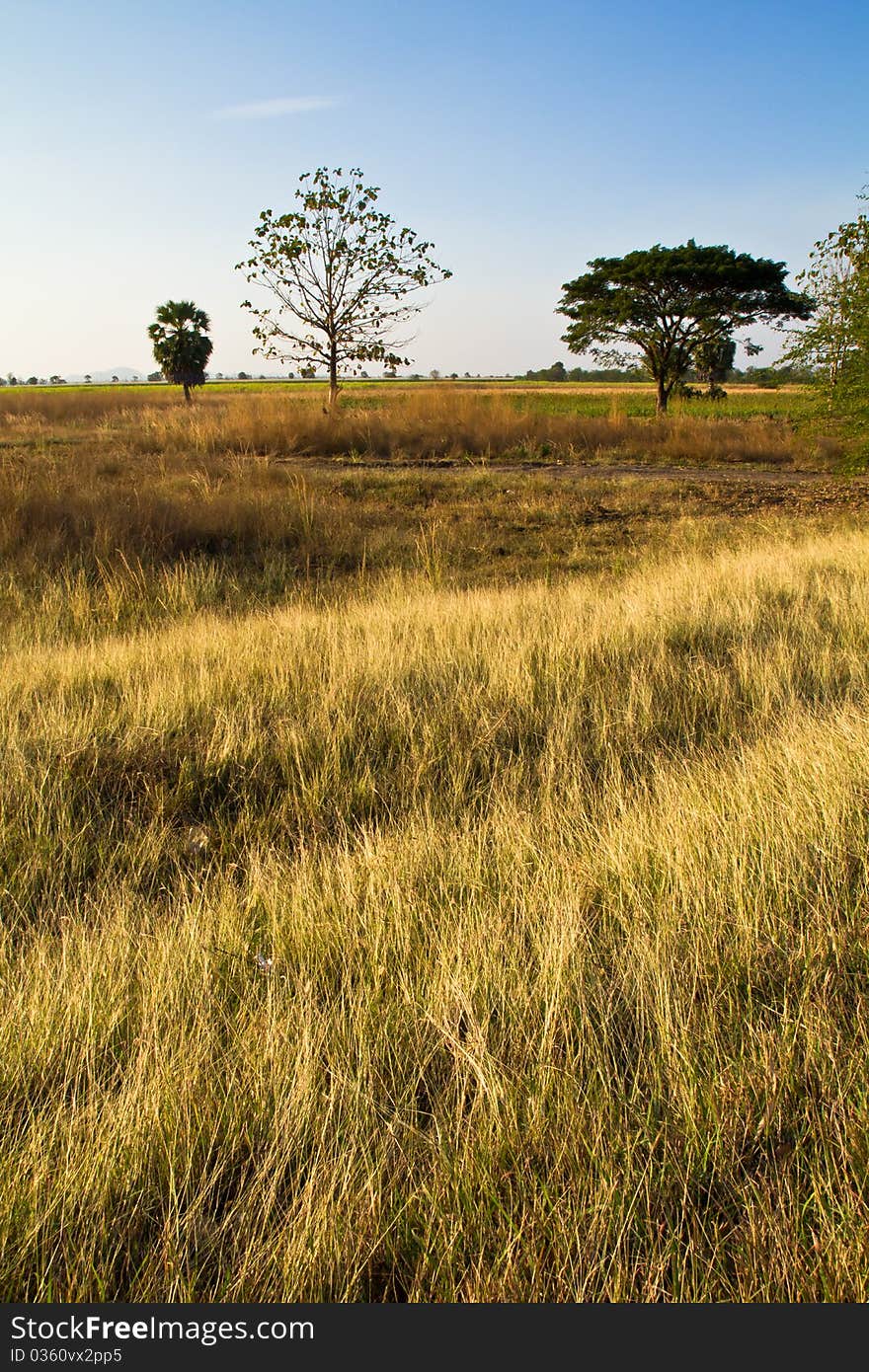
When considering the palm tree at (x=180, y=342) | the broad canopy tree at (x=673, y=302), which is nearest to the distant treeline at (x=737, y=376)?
the broad canopy tree at (x=673, y=302)

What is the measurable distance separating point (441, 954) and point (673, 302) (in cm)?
3130

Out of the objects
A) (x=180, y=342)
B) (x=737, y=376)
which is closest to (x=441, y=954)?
(x=180, y=342)

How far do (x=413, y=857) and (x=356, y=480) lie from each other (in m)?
11.1

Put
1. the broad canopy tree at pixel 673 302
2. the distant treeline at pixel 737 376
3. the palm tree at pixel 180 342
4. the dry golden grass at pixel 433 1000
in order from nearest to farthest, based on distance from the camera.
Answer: the dry golden grass at pixel 433 1000
the distant treeline at pixel 737 376
the broad canopy tree at pixel 673 302
the palm tree at pixel 180 342

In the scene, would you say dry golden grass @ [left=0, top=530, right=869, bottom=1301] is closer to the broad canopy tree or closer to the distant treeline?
the distant treeline

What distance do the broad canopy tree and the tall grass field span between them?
25841mm

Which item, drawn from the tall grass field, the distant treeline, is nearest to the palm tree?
the distant treeline

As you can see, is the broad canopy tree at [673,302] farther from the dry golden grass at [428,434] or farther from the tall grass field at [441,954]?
the tall grass field at [441,954]

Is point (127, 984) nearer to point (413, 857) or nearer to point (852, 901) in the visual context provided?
point (413, 857)

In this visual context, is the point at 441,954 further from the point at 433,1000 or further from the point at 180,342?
the point at 180,342

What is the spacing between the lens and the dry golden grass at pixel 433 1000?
1.34 meters

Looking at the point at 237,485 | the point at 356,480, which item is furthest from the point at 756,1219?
the point at 356,480

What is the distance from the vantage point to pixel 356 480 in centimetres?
1301

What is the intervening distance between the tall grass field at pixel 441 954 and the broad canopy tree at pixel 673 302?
2584cm
